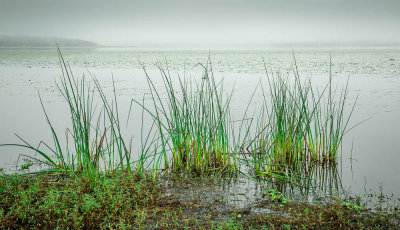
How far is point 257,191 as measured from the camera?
113 inches

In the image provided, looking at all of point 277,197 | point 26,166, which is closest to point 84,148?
point 26,166

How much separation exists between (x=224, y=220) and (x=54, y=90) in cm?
810

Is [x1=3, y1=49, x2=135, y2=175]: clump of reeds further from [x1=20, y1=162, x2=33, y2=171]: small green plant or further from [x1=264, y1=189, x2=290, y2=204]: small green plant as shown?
[x1=264, y1=189, x2=290, y2=204]: small green plant

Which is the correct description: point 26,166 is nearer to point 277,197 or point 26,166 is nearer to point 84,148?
point 84,148

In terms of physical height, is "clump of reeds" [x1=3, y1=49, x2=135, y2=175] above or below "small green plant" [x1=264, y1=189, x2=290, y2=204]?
above

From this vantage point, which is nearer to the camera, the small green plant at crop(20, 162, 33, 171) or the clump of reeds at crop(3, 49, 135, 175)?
the clump of reeds at crop(3, 49, 135, 175)

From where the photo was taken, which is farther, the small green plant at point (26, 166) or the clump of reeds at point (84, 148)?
the small green plant at point (26, 166)

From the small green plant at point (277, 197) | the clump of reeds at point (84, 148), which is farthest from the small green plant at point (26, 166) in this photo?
the small green plant at point (277, 197)

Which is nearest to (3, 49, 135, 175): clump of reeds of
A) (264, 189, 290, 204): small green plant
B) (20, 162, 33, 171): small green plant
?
(20, 162, 33, 171): small green plant

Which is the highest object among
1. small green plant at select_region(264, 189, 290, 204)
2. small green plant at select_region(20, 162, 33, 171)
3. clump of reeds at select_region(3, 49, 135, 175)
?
clump of reeds at select_region(3, 49, 135, 175)

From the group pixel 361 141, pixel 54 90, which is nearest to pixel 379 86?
pixel 361 141

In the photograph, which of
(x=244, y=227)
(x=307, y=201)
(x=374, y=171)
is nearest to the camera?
(x=244, y=227)

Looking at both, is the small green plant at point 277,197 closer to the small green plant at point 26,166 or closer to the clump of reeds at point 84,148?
the clump of reeds at point 84,148

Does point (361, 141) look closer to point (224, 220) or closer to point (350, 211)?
point (350, 211)
